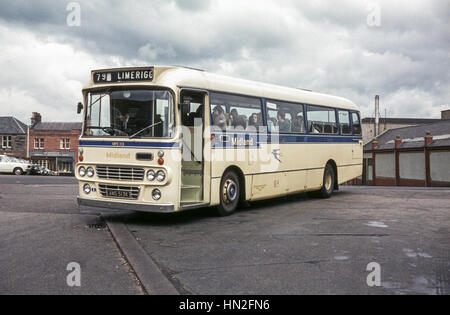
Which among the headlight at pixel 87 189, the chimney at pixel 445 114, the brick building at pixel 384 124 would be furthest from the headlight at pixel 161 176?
the chimney at pixel 445 114

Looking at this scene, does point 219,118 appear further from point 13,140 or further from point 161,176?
point 13,140

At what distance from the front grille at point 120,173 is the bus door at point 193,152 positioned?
37.0 inches

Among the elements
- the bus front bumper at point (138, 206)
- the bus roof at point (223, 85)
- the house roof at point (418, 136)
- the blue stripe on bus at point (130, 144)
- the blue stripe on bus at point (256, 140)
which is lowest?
the bus front bumper at point (138, 206)

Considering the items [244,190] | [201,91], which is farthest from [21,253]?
[244,190]

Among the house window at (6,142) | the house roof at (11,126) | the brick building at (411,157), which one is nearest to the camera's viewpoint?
the brick building at (411,157)

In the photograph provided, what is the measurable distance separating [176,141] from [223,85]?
220cm

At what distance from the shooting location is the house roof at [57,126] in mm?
71269

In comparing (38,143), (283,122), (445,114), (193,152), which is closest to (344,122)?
(283,122)

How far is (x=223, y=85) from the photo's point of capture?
10.7m

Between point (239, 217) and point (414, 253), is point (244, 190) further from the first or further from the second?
point (414, 253)

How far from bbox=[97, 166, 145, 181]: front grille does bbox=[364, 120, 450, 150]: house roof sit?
1552 inches

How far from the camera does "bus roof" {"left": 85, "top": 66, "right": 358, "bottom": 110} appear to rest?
30.9ft

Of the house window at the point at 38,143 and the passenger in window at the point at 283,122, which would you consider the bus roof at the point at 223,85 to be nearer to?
the passenger in window at the point at 283,122
